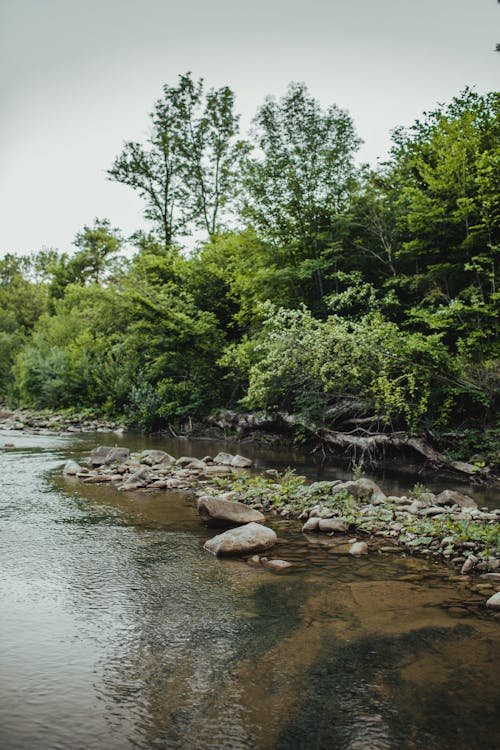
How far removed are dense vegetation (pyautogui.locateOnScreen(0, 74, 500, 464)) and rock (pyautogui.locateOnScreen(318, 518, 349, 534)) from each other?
4968 millimetres

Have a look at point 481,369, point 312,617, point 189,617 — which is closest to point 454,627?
point 312,617

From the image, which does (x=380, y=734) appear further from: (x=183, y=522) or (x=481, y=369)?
(x=481, y=369)

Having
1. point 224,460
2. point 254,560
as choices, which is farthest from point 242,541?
point 224,460

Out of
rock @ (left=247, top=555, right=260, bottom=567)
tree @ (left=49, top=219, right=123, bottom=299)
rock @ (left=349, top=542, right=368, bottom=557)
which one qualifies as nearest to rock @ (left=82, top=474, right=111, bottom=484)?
rock @ (left=247, top=555, right=260, bottom=567)

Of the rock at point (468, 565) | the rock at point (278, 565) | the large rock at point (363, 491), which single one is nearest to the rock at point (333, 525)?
the large rock at point (363, 491)

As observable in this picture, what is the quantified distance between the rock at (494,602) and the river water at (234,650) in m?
0.10

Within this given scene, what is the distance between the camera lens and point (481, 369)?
1102 cm

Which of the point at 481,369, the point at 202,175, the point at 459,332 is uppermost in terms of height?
the point at 202,175

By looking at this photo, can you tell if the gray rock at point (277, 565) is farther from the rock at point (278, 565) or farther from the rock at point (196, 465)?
the rock at point (196, 465)

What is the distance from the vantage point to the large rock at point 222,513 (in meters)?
7.12

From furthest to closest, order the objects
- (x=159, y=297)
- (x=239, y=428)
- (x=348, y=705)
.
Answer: (x=159, y=297)
(x=239, y=428)
(x=348, y=705)

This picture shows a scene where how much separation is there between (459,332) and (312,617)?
10.1m

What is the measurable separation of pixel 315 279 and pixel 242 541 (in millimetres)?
12218

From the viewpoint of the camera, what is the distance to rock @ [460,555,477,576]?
17.8 ft
